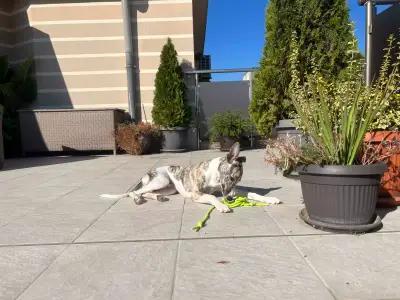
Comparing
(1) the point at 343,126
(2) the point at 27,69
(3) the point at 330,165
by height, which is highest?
(2) the point at 27,69

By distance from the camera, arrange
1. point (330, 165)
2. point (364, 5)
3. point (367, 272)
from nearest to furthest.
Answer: point (367, 272)
point (330, 165)
point (364, 5)

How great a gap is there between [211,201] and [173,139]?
676 cm

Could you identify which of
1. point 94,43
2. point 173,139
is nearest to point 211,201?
point 173,139

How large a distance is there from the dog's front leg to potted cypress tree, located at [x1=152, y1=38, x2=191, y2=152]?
21.4 ft

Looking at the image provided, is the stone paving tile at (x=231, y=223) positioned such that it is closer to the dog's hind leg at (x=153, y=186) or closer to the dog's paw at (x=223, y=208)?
the dog's paw at (x=223, y=208)

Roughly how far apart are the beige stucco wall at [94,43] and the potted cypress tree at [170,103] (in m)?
0.65

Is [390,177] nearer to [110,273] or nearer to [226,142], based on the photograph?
[110,273]

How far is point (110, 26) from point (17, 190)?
7.39 meters

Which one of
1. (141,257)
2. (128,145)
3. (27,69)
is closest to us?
(141,257)

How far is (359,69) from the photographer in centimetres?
533

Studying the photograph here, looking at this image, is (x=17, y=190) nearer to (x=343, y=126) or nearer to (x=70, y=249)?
(x=70, y=249)

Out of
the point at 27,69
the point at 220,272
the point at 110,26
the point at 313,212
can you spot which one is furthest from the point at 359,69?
the point at 27,69

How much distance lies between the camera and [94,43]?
1126 cm

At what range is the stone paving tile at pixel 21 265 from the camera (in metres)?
2.12
